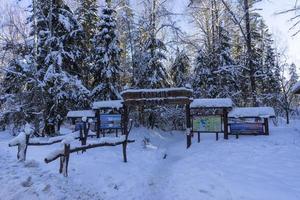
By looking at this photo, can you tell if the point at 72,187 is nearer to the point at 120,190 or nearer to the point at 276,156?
the point at 120,190

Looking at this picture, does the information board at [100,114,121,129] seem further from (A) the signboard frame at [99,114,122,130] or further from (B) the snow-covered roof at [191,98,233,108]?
(B) the snow-covered roof at [191,98,233,108]

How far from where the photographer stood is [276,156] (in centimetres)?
1291

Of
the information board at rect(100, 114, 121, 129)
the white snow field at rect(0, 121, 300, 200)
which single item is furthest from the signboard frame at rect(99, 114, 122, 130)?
the white snow field at rect(0, 121, 300, 200)

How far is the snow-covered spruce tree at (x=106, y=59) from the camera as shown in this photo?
2541cm

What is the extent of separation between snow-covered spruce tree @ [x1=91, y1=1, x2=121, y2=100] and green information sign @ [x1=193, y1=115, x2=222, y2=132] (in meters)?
8.22

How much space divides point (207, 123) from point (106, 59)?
33.9ft

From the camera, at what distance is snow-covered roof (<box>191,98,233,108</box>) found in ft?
59.5

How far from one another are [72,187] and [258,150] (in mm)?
8534

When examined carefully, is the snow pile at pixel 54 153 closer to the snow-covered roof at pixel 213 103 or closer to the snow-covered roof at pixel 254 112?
the snow-covered roof at pixel 213 103

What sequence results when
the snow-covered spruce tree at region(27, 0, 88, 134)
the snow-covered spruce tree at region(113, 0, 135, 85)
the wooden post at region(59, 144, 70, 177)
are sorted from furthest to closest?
the snow-covered spruce tree at region(113, 0, 135, 85)
the snow-covered spruce tree at region(27, 0, 88, 134)
the wooden post at region(59, 144, 70, 177)

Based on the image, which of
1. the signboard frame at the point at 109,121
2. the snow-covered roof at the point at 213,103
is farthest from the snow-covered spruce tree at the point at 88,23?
the snow-covered roof at the point at 213,103

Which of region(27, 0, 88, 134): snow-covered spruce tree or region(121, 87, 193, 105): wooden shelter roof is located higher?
region(27, 0, 88, 134): snow-covered spruce tree

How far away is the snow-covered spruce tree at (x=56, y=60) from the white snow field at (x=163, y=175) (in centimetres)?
634

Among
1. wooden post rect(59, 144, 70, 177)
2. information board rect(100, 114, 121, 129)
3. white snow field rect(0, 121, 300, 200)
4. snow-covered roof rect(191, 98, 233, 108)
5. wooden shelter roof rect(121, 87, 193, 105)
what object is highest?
wooden shelter roof rect(121, 87, 193, 105)
